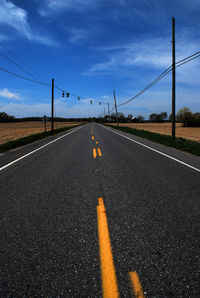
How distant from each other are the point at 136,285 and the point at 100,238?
849 mm

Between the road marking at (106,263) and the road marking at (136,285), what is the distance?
0.57 ft

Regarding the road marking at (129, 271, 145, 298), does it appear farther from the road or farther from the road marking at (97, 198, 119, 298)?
the road marking at (97, 198, 119, 298)

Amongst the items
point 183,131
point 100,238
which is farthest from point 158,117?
point 100,238

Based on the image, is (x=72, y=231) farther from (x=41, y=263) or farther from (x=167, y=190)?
(x=167, y=190)

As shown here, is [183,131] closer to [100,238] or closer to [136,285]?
[100,238]

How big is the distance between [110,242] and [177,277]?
890mm

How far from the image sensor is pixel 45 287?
184 centimetres

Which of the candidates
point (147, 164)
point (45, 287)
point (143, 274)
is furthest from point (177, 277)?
point (147, 164)

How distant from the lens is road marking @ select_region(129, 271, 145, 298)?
175cm

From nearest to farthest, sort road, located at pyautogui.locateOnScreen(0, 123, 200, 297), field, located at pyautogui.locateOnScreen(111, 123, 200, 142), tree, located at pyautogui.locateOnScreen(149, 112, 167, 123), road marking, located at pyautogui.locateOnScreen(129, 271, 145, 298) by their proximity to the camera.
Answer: road marking, located at pyautogui.locateOnScreen(129, 271, 145, 298) < road, located at pyautogui.locateOnScreen(0, 123, 200, 297) < field, located at pyautogui.locateOnScreen(111, 123, 200, 142) < tree, located at pyautogui.locateOnScreen(149, 112, 167, 123)

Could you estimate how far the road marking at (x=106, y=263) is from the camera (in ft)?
5.91

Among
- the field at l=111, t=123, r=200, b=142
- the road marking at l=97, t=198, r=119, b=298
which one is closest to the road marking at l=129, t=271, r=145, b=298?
the road marking at l=97, t=198, r=119, b=298

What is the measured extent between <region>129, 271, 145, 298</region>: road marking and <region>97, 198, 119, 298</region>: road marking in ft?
0.57

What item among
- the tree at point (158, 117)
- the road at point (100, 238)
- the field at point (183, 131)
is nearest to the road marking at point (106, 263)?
the road at point (100, 238)
